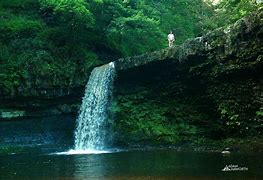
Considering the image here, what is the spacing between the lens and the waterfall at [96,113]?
2170 cm

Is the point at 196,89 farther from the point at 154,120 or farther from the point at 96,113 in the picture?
the point at 96,113

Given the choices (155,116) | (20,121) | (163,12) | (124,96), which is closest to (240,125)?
(155,116)

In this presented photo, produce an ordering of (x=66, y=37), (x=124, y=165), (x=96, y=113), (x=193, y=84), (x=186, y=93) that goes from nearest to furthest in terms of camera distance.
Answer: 1. (x=124, y=165)
2. (x=193, y=84)
3. (x=186, y=93)
4. (x=96, y=113)
5. (x=66, y=37)

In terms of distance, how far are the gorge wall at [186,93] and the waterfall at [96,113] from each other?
1.66 ft

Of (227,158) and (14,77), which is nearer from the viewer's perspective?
(227,158)

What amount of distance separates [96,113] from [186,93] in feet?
16.3

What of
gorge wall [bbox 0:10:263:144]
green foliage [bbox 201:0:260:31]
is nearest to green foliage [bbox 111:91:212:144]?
gorge wall [bbox 0:10:263:144]

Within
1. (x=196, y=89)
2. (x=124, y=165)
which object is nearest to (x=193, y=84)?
(x=196, y=89)

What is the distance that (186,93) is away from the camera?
20.4 m

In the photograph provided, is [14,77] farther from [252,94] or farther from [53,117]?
[252,94]

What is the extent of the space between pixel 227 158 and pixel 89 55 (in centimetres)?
1258

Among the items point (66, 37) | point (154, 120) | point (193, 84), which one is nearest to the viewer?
point (193, 84)

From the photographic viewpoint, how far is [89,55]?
24.5 meters

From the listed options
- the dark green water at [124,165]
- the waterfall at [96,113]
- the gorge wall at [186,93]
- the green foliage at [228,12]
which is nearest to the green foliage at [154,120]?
the gorge wall at [186,93]
